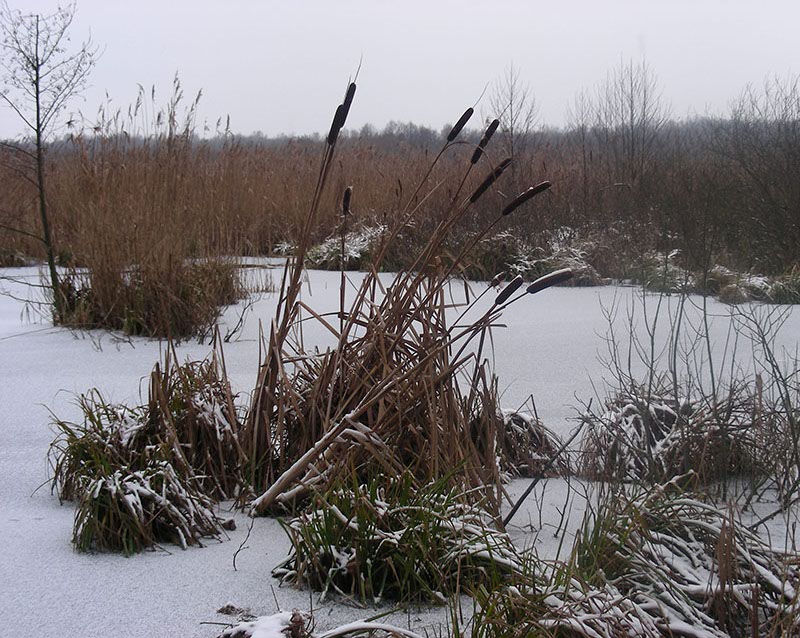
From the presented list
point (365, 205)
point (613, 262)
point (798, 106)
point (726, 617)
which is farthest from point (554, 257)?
point (726, 617)

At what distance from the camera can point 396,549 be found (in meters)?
1.79

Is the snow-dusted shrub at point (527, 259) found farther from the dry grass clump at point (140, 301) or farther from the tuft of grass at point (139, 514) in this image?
the tuft of grass at point (139, 514)

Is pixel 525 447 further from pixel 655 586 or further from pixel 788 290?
pixel 788 290

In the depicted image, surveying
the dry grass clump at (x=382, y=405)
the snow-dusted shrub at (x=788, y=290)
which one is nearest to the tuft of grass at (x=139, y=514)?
the dry grass clump at (x=382, y=405)

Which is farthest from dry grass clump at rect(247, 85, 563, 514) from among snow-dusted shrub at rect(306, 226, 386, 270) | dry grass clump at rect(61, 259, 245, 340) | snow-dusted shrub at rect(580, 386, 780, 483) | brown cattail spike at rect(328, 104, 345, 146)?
snow-dusted shrub at rect(306, 226, 386, 270)

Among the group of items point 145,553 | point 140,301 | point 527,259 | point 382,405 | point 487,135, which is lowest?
point 145,553

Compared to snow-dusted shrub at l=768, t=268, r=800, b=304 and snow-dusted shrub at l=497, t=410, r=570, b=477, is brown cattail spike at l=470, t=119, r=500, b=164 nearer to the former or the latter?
snow-dusted shrub at l=497, t=410, r=570, b=477

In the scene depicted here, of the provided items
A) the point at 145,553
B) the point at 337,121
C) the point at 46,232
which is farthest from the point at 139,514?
the point at 46,232

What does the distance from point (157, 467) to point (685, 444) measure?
148cm

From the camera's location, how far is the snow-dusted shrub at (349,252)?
8594mm

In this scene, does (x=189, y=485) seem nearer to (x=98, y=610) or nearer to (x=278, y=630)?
(x=98, y=610)

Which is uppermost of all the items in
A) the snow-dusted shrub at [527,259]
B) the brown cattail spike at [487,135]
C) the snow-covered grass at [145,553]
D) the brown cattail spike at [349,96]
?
the brown cattail spike at [349,96]

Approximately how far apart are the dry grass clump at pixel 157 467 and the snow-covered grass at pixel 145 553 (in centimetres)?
6

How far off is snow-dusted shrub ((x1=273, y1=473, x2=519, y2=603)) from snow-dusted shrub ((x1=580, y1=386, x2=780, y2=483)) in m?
0.65
